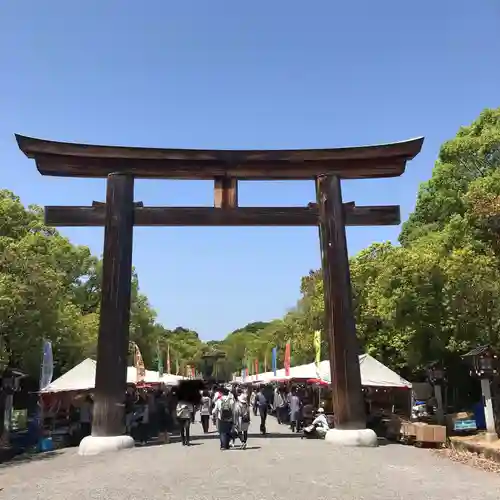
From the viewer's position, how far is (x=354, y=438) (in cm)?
1350

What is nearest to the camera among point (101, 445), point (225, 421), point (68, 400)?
point (101, 445)

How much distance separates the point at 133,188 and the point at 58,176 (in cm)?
208

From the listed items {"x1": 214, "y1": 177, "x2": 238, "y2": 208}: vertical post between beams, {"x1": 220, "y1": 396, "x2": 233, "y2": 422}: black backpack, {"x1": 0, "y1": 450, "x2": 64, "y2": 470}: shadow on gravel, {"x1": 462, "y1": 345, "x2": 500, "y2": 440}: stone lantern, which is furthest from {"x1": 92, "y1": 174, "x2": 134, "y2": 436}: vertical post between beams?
{"x1": 462, "y1": 345, "x2": 500, "y2": 440}: stone lantern

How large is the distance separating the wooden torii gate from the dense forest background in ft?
14.7

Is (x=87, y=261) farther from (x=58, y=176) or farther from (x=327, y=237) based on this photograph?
(x=327, y=237)

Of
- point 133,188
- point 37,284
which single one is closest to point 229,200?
point 133,188

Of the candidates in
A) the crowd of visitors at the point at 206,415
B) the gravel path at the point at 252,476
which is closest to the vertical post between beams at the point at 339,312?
the gravel path at the point at 252,476

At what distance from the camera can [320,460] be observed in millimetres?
11219

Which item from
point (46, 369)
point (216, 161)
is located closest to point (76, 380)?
point (46, 369)

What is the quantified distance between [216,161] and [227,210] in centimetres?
137

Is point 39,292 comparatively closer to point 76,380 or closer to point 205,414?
point 76,380

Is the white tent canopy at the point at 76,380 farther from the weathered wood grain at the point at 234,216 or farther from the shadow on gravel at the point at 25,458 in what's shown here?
the weathered wood grain at the point at 234,216

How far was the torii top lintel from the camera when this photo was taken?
49.9ft

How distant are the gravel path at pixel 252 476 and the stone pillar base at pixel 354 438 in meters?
0.38
